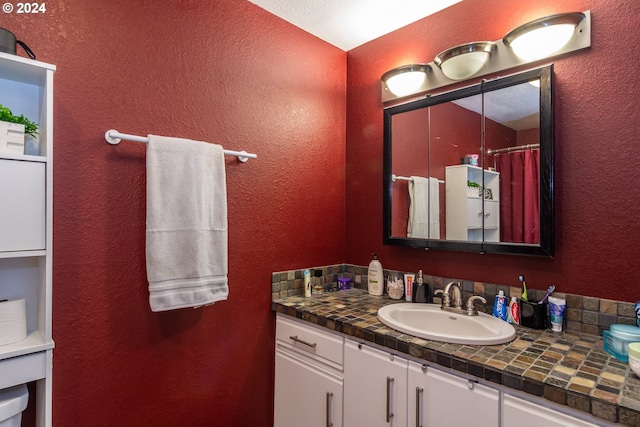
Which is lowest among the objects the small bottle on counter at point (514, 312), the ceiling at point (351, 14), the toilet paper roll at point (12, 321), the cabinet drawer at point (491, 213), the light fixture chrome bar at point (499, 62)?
the small bottle on counter at point (514, 312)

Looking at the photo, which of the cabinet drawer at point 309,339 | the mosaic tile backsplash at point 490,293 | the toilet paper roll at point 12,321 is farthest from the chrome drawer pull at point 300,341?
the toilet paper roll at point 12,321

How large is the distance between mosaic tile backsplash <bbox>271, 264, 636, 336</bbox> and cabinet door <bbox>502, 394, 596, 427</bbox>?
0.54 m

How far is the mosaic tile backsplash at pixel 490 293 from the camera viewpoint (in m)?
1.27

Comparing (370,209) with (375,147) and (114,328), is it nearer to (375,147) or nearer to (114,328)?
(375,147)

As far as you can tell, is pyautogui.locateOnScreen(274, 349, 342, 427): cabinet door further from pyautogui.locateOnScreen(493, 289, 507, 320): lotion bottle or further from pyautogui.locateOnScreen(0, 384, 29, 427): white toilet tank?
pyautogui.locateOnScreen(0, 384, 29, 427): white toilet tank

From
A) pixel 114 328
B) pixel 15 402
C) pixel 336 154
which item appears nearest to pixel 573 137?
pixel 336 154

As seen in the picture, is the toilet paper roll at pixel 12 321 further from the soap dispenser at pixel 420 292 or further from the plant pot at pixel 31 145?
the soap dispenser at pixel 420 292

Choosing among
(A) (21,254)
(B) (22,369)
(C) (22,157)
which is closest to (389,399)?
(B) (22,369)

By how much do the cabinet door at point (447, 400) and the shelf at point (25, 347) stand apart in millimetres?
1189

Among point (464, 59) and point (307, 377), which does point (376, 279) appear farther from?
point (464, 59)

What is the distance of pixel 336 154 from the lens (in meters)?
2.16

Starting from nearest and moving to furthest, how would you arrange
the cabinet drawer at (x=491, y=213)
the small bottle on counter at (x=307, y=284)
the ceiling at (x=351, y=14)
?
the cabinet drawer at (x=491, y=213) < the ceiling at (x=351, y=14) < the small bottle on counter at (x=307, y=284)

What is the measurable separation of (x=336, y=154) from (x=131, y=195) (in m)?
1.21

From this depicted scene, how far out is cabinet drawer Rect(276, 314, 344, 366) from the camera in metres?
1.48
